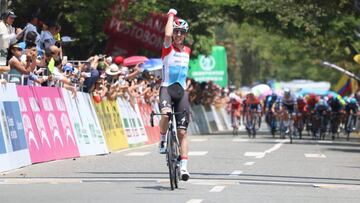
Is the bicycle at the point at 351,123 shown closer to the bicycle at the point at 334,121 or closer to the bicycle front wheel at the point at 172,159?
the bicycle at the point at 334,121

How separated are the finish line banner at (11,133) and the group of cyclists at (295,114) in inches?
633

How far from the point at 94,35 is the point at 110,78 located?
9216mm

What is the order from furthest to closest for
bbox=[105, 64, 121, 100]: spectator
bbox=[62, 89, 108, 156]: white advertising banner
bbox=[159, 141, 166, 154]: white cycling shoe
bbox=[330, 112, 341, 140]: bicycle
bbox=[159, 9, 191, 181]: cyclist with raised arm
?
bbox=[330, 112, 341, 140]: bicycle → bbox=[105, 64, 121, 100]: spectator → bbox=[62, 89, 108, 156]: white advertising banner → bbox=[159, 9, 191, 181]: cyclist with raised arm → bbox=[159, 141, 166, 154]: white cycling shoe

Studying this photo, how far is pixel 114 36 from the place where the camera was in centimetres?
3897

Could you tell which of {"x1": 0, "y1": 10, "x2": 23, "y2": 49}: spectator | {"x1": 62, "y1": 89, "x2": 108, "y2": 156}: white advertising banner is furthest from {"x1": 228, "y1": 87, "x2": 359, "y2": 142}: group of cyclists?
{"x1": 0, "y1": 10, "x2": 23, "y2": 49}: spectator

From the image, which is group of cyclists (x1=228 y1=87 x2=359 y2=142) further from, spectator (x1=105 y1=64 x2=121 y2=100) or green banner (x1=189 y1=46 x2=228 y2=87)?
green banner (x1=189 y1=46 x2=228 y2=87)

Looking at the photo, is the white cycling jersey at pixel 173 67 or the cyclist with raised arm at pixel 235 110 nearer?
the white cycling jersey at pixel 173 67

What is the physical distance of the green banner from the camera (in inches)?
2527

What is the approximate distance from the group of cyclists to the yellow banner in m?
7.57

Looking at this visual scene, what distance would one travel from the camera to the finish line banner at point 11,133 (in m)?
17.5

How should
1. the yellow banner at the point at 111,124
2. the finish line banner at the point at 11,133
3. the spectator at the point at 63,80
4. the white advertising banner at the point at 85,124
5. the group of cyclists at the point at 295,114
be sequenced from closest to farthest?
the finish line banner at the point at 11,133
the white advertising banner at the point at 85,124
the spectator at the point at 63,80
the yellow banner at the point at 111,124
the group of cyclists at the point at 295,114

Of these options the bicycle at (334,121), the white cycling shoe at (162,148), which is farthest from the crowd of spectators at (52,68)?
the bicycle at (334,121)

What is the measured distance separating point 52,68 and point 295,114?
14.7 m

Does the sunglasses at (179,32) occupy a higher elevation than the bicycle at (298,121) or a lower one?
higher
